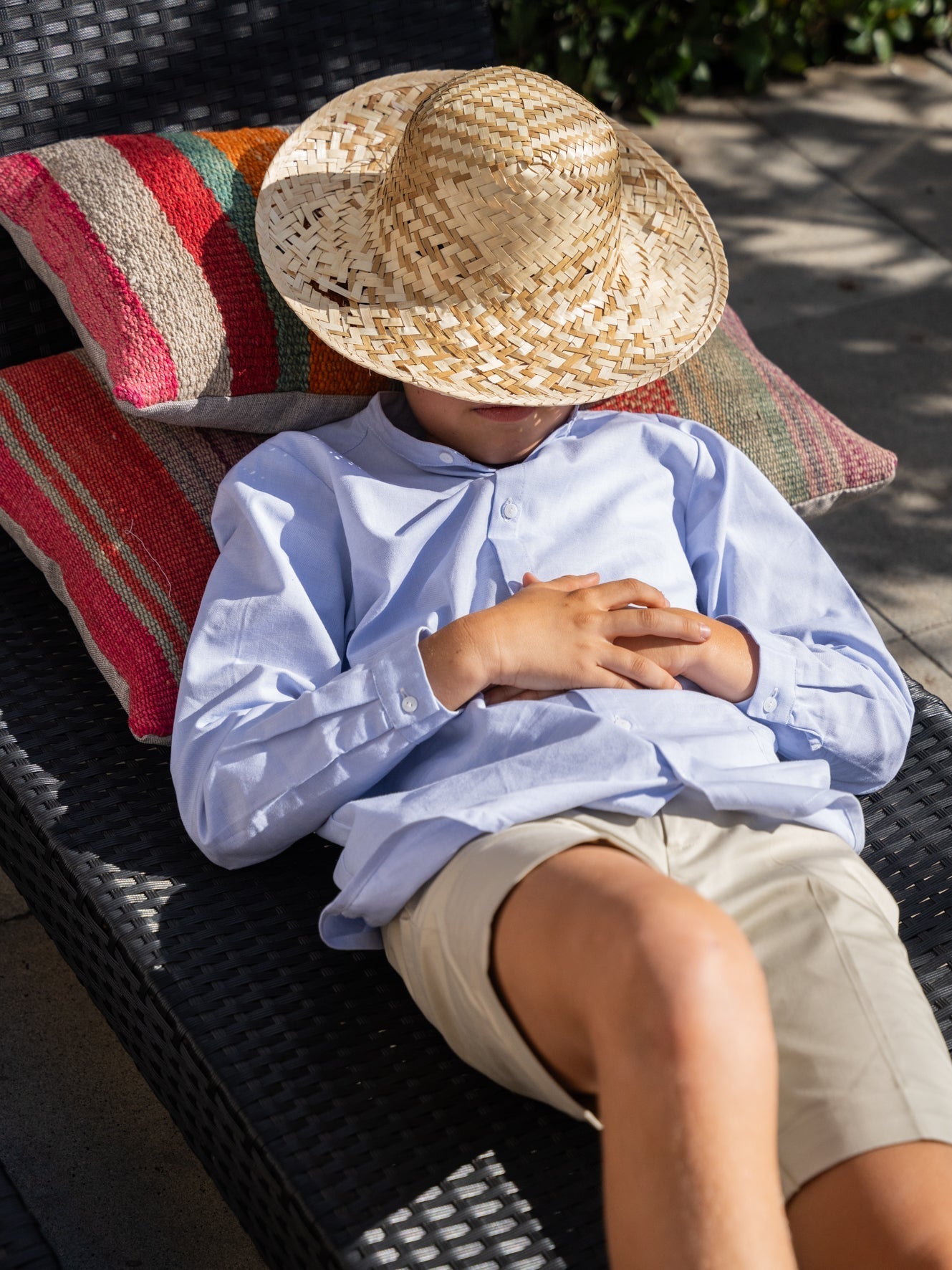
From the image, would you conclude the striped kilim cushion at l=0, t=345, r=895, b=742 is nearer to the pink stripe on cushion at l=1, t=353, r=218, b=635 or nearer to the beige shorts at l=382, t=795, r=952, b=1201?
the pink stripe on cushion at l=1, t=353, r=218, b=635

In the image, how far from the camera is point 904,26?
196 inches

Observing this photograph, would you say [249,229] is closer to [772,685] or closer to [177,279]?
[177,279]

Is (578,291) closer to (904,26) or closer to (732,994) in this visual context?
(732,994)

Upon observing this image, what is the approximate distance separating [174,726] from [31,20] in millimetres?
1406

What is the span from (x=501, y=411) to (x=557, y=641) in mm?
397

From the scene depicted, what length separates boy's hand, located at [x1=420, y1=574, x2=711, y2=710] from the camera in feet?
6.36

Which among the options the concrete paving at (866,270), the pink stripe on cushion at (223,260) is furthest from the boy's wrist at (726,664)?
the concrete paving at (866,270)

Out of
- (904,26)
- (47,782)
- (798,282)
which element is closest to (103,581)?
(47,782)

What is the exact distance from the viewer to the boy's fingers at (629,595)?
79.4 inches

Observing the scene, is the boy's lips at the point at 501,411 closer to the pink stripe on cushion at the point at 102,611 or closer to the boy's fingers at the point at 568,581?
the boy's fingers at the point at 568,581

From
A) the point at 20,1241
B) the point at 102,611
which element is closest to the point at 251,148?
the point at 102,611

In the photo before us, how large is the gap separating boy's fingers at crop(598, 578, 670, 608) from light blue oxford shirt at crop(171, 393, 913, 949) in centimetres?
13

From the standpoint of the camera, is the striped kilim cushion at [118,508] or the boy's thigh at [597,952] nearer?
the boy's thigh at [597,952]

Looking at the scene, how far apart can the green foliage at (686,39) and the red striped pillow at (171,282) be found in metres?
2.40
